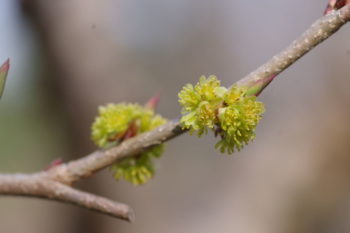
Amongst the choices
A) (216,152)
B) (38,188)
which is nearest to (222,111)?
(38,188)

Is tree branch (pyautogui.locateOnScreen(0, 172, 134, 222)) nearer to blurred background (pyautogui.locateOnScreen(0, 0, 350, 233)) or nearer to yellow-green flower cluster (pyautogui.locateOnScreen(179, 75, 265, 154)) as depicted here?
yellow-green flower cluster (pyautogui.locateOnScreen(179, 75, 265, 154))

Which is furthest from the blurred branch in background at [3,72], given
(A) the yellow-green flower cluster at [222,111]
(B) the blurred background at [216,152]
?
(B) the blurred background at [216,152]

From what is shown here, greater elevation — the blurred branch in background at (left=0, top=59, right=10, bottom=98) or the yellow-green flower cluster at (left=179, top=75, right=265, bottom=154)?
the blurred branch in background at (left=0, top=59, right=10, bottom=98)

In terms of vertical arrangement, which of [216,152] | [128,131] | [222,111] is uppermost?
[216,152]

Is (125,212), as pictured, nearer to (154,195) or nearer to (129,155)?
(129,155)

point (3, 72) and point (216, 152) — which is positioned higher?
point (216, 152)

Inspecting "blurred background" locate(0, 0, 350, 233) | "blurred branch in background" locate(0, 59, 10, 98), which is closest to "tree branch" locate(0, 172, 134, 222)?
"blurred branch in background" locate(0, 59, 10, 98)

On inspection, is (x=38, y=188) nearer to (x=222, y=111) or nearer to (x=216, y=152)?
(x=222, y=111)
